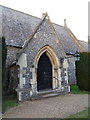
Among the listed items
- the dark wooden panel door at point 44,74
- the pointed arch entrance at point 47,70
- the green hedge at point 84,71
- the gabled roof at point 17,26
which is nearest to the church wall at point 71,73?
the green hedge at point 84,71

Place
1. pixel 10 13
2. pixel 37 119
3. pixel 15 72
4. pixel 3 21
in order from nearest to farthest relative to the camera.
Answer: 1. pixel 37 119
2. pixel 15 72
3. pixel 3 21
4. pixel 10 13

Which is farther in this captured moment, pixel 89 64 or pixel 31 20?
pixel 31 20

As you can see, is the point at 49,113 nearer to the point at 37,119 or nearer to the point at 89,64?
the point at 37,119

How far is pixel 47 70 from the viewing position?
41.4ft

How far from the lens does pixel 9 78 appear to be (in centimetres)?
1196

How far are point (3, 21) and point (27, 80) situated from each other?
6346mm

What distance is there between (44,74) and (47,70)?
48 centimetres

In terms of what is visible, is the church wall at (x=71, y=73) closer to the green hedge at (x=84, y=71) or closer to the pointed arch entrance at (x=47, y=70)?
the green hedge at (x=84, y=71)

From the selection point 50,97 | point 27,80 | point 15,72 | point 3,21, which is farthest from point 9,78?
point 3,21

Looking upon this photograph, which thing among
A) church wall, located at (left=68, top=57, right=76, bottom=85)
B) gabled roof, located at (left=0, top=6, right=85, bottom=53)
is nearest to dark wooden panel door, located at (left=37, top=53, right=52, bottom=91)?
gabled roof, located at (left=0, top=6, right=85, bottom=53)

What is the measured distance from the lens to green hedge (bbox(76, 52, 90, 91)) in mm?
13703

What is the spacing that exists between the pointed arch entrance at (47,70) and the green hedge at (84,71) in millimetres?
2585

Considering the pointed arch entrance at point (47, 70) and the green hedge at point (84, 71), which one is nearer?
the pointed arch entrance at point (47, 70)

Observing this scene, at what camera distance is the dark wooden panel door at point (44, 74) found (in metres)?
12.0
